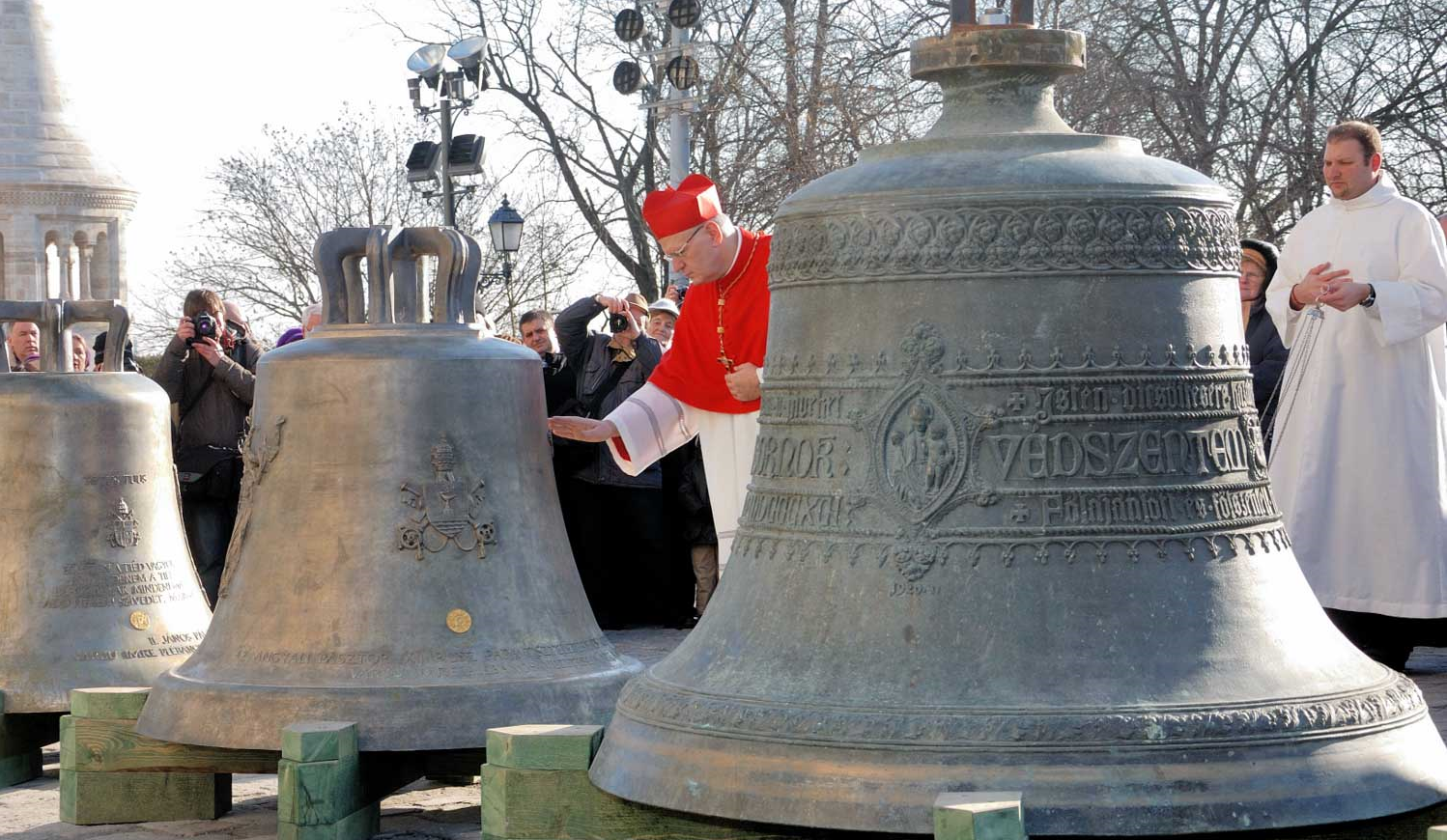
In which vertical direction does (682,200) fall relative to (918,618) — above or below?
above

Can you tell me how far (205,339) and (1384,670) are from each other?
681 centimetres

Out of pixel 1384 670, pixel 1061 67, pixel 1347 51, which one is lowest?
pixel 1384 670

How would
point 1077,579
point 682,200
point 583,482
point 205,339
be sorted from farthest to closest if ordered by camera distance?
point 583,482
point 205,339
point 682,200
point 1077,579

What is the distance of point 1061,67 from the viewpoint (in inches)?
150

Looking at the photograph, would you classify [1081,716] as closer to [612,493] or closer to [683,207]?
[683,207]

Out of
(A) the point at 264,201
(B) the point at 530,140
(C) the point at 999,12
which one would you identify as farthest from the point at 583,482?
(A) the point at 264,201

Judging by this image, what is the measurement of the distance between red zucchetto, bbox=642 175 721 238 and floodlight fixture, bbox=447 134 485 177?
15937 mm

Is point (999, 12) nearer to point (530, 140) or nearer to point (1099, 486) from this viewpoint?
point (1099, 486)

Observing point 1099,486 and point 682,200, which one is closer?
point 1099,486

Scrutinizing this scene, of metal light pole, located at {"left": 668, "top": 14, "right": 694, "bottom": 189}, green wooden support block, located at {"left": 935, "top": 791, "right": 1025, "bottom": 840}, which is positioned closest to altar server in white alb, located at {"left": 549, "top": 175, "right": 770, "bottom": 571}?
A: green wooden support block, located at {"left": 935, "top": 791, "right": 1025, "bottom": 840}

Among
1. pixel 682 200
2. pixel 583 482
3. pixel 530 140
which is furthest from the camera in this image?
pixel 530 140

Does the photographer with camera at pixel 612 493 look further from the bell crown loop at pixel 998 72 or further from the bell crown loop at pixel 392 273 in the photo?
the bell crown loop at pixel 998 72

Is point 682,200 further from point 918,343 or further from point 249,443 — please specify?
point 918,343

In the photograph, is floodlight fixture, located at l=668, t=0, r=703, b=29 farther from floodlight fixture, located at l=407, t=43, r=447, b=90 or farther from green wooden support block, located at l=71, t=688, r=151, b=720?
green wooden support block, located at l=71, t=688, r=151, b=720
